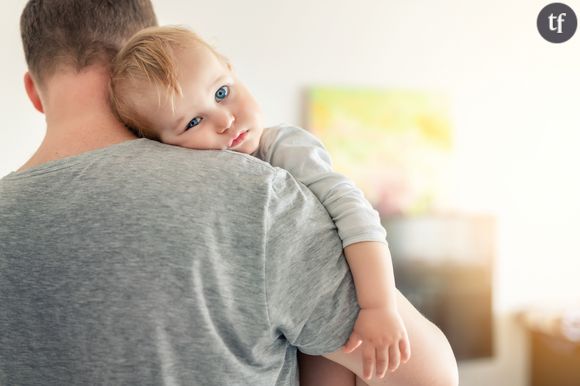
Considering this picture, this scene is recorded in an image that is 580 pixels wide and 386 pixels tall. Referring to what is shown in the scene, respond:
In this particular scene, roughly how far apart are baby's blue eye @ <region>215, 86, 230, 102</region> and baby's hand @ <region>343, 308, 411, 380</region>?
1.36 feet

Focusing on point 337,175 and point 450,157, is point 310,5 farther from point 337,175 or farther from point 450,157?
point 337,175

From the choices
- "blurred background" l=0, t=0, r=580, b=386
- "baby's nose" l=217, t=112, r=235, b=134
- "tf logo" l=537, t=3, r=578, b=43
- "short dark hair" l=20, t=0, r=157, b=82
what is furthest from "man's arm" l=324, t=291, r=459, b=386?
"tf logo" l=537, t=3, r=578, b=43

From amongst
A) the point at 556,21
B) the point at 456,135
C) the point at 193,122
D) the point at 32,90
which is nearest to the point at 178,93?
the point at 193,122

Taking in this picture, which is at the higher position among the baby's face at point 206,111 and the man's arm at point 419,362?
the baby's face at point 206,111

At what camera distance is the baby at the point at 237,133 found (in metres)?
0.83

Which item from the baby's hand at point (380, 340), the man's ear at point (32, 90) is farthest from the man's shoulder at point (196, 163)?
the man's ear at point (32, 90)

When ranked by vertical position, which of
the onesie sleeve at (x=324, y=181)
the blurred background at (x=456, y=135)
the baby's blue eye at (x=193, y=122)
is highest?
the baby's blue eye at (x=193, y=122)

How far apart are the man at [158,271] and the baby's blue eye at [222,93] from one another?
0.77 feet

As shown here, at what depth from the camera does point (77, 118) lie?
3.13 ft

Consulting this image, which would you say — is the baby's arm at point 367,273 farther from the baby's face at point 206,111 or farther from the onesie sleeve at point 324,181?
the baby's face at point 206,111

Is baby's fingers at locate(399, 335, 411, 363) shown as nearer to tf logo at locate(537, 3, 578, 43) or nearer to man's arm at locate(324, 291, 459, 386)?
man's arm at locate(324, 291, 459, 386)

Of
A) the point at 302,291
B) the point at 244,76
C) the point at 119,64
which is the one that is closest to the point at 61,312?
the point at 302,291

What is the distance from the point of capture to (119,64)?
38.8 inches

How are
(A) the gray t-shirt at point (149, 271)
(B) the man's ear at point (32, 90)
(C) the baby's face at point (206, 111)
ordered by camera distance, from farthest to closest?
(B) the man's ear at point (32, 90) → (C) the baby's face at point (206, 111) → (A) the gray t-shirt at point (149, 271)
